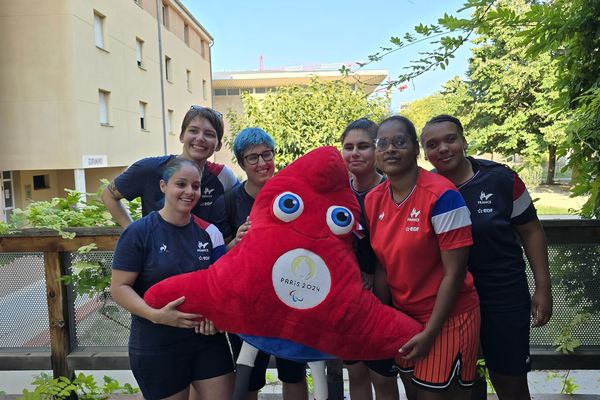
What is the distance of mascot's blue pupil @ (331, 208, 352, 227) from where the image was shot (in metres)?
1.87

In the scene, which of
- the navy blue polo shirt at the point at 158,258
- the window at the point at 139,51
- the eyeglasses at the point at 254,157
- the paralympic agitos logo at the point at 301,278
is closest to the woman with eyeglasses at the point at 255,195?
the eyeglasses at the point at 254,157

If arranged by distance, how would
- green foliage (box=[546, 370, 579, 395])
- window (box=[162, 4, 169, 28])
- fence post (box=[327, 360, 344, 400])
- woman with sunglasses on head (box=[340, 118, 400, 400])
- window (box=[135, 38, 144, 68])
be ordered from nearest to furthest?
woman with sunglasses on head (box=[340, 118, 400, 400]) < fence post (box=[327, 360, 344, 400]) < green foliage (box=[546, 370, 579, 395]) < window (box=[135, 38, 144, 68]) < window (box=[162, 4, 169, 28])

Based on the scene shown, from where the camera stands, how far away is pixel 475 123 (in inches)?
888

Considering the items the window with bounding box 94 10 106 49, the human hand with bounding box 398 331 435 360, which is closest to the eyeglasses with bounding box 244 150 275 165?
the human hand with bounding box 398 331 435 360

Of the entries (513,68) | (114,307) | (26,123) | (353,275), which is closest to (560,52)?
(353,275)

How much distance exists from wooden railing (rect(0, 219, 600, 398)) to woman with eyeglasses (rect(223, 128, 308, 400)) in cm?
46

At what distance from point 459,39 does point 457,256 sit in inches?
54.4

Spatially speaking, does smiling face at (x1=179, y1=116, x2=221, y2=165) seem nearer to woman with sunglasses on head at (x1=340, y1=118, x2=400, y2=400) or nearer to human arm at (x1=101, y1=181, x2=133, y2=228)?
human arm at (x1=101, y1=181, x2=133, y2=228)

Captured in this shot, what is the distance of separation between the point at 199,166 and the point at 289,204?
0.80 m

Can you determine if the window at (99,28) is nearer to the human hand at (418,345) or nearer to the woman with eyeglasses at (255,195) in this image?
the woman with eyeglasses at (255,195)

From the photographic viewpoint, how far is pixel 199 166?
247cm

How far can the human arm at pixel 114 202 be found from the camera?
99.4 inches

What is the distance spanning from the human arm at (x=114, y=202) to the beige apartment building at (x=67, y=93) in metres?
12.9

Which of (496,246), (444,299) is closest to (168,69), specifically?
(496,246)
